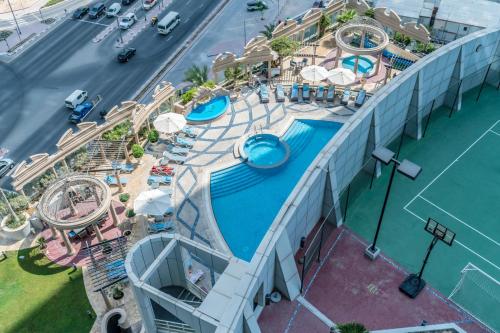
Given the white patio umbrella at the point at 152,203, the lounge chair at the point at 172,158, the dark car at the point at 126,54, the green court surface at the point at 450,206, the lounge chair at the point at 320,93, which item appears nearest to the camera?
the green court surface at the point at 450,206

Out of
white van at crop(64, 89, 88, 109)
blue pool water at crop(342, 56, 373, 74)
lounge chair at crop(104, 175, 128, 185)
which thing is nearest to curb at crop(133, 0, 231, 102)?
white van at crop(64, 89, 88, 109)

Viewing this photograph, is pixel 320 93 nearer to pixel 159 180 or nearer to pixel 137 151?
pixel 159 180

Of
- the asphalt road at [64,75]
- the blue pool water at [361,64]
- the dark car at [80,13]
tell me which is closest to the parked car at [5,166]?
the asphalt road at [64,75]

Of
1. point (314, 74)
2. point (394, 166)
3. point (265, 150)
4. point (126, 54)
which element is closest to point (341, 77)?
point (314, 74)

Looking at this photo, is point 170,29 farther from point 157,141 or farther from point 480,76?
point 480,76

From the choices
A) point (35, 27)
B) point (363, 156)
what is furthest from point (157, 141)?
point (35, 27)

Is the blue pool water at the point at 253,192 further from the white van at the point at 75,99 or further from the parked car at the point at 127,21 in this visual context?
the parked car at the point at 127,21
